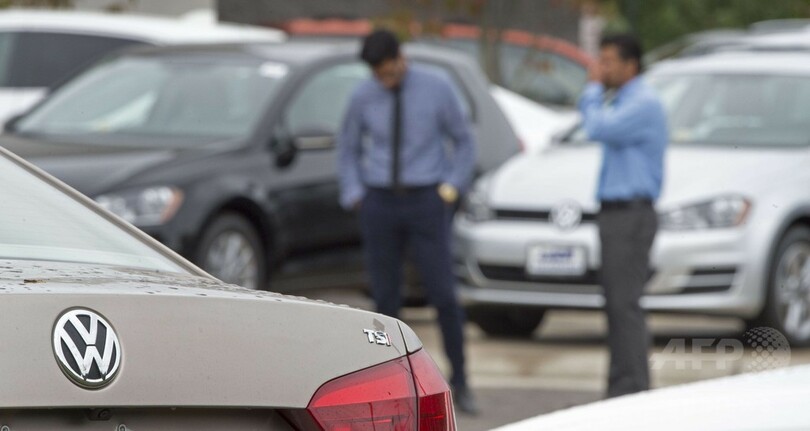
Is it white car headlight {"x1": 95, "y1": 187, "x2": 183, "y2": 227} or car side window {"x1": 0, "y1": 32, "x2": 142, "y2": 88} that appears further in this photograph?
car side window {"x1": 0, "y1": 32, "x2": 142, "y2": 88}

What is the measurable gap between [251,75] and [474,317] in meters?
1.94

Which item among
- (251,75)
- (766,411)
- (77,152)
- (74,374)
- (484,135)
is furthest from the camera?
(484,135)

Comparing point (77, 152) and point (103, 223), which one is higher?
point (103, 223)

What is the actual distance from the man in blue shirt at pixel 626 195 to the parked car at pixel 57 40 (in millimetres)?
5913

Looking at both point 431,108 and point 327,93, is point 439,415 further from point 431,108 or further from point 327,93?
point 327,93

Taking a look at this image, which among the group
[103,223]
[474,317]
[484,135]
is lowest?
[474,317]

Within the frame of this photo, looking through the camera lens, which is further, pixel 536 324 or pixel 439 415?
pixel 536 324

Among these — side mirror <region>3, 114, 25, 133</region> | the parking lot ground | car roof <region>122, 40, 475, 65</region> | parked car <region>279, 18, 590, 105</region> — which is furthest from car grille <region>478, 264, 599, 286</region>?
parked car <region>279, 18, 590, 105</region>

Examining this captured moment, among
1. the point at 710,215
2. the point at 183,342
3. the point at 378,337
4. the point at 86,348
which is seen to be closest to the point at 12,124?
the point at 710,215

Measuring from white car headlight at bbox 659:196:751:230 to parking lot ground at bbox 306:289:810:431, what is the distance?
2.27 feet

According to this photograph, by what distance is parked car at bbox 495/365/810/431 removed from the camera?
146 inches

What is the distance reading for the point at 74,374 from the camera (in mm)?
2666

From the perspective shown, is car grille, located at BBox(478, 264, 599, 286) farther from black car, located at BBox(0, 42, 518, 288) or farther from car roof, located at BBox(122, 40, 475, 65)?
car roof, located at BBox(122, 40, 475, 65)

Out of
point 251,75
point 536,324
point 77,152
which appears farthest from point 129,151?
point 536,324
